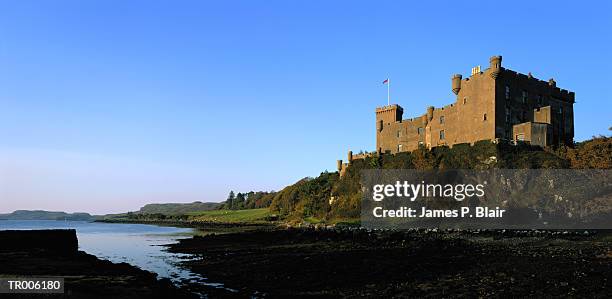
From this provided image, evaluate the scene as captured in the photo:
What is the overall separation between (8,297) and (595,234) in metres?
49.2

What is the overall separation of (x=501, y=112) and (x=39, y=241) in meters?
67.0

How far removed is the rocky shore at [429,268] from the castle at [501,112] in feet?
107

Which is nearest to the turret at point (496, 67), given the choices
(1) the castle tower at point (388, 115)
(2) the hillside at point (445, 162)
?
(2) the hillside at point (445, 162)

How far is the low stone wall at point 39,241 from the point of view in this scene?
4375 centimetres

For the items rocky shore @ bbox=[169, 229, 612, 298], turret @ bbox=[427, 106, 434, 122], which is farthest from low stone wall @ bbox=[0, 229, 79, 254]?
turret @ bbox=[427, 106, 434, 122]

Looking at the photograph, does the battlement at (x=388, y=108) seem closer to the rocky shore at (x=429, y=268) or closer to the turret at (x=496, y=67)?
the turret at (x=496, y=67)

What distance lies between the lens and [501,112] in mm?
80000

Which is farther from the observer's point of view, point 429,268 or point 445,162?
point 445,162

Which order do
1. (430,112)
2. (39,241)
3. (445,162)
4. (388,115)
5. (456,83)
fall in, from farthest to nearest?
(388,115) < (430,112) < (456,83) < (445,162) < (39,241)

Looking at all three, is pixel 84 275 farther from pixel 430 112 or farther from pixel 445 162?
pixel 430 112

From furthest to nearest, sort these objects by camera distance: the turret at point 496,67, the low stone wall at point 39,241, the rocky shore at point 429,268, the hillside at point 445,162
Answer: the turret at point 496,67 < the hillside at point 445,162 < the low stone wall at point 39,241 < the rocky shore at point 429,268

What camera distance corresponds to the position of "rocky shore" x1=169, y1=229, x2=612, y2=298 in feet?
78.3

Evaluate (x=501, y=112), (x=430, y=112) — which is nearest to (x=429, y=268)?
(x=501, y=112)

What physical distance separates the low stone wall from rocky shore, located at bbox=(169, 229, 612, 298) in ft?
43.0
